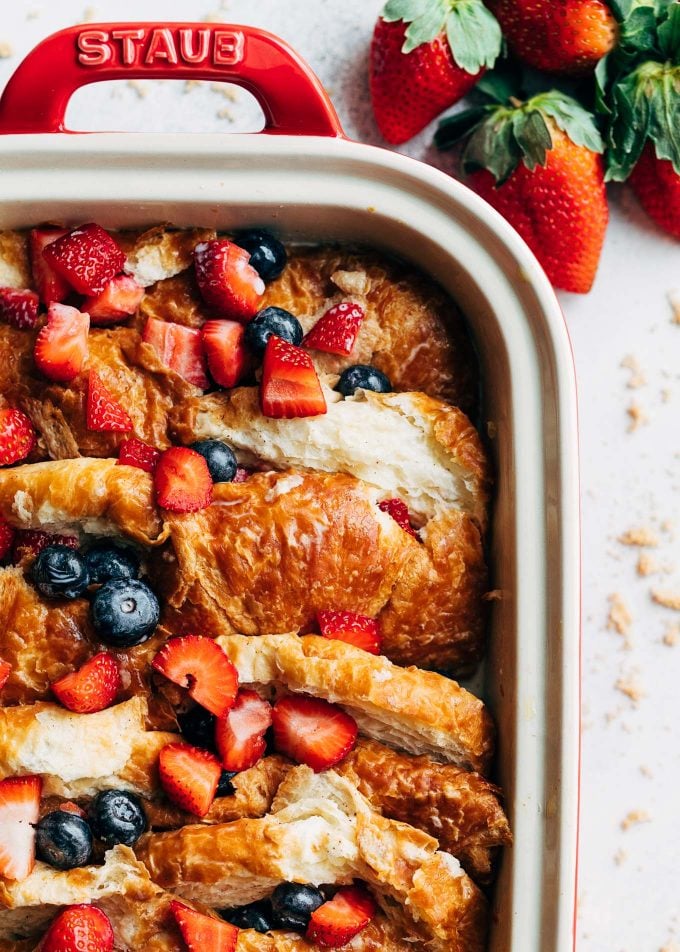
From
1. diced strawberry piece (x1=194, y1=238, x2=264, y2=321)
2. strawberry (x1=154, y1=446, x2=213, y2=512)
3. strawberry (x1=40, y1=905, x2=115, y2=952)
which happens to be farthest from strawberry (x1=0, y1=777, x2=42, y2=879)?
diced strawberry piece (x1=194, y1=238, x2=264, y2=321)

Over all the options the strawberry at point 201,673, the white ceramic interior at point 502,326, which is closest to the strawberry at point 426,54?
the white ceramic interior at point 502,326

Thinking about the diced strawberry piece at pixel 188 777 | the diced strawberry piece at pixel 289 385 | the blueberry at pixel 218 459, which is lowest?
the diced strawberry piece at pixel 188 777

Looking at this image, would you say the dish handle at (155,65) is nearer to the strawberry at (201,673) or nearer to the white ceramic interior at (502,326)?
the white ceramic interior at (502,326)

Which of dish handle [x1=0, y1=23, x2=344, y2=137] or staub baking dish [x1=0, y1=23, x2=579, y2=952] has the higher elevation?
dish handle [x1=0, y1=23, x2=344, y2=137]

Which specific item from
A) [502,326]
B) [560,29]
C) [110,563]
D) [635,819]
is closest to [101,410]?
[110,563]

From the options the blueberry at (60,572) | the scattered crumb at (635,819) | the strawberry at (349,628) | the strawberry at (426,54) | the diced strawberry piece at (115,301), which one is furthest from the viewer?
the scattered crumb at (635,819)

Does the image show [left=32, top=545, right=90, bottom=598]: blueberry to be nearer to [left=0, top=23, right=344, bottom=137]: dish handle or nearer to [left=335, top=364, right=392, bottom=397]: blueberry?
[left=335, top=364, right=392, bottom=397]: blueberry

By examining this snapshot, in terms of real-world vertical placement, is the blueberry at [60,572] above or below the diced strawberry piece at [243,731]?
above
